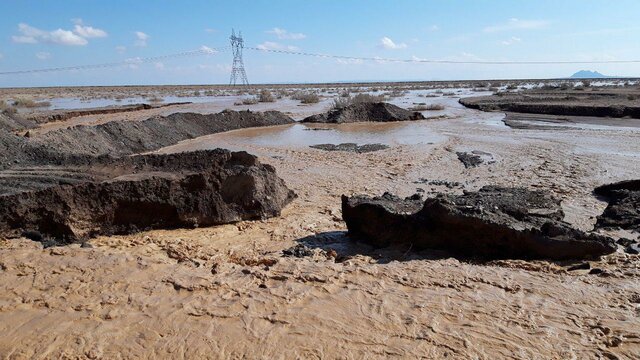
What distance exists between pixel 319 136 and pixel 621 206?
44.8ft

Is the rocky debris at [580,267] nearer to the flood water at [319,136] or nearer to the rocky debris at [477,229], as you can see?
the rocky debris at [477,229]

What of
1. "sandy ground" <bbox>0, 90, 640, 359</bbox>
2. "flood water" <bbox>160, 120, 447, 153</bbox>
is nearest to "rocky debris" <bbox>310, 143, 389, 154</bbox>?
Result: "flood water" <bbox>160, 120, 447, 153</bbox>

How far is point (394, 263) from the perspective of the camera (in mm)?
5754

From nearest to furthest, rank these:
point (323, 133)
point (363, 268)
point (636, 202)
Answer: point (363, 268), point (636, 202), point (323, 133)

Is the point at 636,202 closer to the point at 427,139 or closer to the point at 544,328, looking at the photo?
the point at 544,328

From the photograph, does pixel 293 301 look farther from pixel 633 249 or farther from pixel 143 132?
pixel 143 132

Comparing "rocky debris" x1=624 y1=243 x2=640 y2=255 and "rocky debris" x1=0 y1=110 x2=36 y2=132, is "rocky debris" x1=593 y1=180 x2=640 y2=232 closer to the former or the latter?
"rocky debris" x1=624 y1=243 x2=640 y2=255

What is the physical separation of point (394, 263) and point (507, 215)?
1824mm

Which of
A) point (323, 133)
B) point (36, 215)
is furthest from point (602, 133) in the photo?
point (36, 215)

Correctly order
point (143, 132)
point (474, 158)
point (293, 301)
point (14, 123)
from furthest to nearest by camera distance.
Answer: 1. point (14, 123)
2. point (143, 132)
3. point (474, 158)
4. point (293, 301)

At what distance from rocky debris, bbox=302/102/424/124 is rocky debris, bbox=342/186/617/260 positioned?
62.5 feet

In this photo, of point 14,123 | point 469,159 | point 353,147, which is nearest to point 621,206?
point 469,159

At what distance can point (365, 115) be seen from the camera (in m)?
26.8

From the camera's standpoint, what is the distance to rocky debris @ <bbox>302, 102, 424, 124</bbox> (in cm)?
2611
